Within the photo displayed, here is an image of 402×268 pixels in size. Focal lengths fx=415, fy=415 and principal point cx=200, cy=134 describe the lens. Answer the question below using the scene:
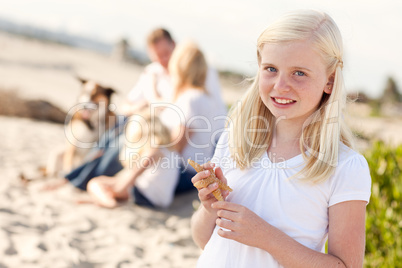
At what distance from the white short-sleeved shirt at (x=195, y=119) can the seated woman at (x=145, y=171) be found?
0.25 m

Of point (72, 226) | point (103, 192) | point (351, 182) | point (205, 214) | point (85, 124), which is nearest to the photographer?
point (351, 182)

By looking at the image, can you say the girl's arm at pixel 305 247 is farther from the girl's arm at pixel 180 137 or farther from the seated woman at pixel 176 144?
the girl's arm at pixel 180 137

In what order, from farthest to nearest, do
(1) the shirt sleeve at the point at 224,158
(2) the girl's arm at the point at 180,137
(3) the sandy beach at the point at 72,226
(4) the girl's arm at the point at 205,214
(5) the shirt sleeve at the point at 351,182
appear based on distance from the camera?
(2) the girl's arm at the point at 180,137, (3) the sandy beach at the point at 72,226, (1) the shirt sleeve at the point at 224,158, (4) the girl's arm at the point at 205,214, (5) the shirt sleeve at the point at 351,182

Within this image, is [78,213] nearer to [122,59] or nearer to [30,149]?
[30,149]

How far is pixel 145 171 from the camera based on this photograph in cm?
420

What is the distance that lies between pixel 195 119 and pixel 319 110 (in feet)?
9.60

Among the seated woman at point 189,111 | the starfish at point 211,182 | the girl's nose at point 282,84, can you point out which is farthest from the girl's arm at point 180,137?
the girl's nose at point 282,84

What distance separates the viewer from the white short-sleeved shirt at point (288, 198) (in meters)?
1.39

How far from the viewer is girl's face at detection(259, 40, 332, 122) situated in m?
1.42

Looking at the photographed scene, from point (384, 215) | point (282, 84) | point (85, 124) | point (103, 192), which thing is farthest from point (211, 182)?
point (85, 124)

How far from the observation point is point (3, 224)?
3.34 m

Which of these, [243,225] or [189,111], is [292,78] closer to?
[243,225]

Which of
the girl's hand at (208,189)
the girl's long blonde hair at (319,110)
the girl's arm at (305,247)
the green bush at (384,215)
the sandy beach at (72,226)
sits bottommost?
the sandy beach at (72,226)

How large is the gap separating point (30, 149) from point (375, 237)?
4647 millimetres
